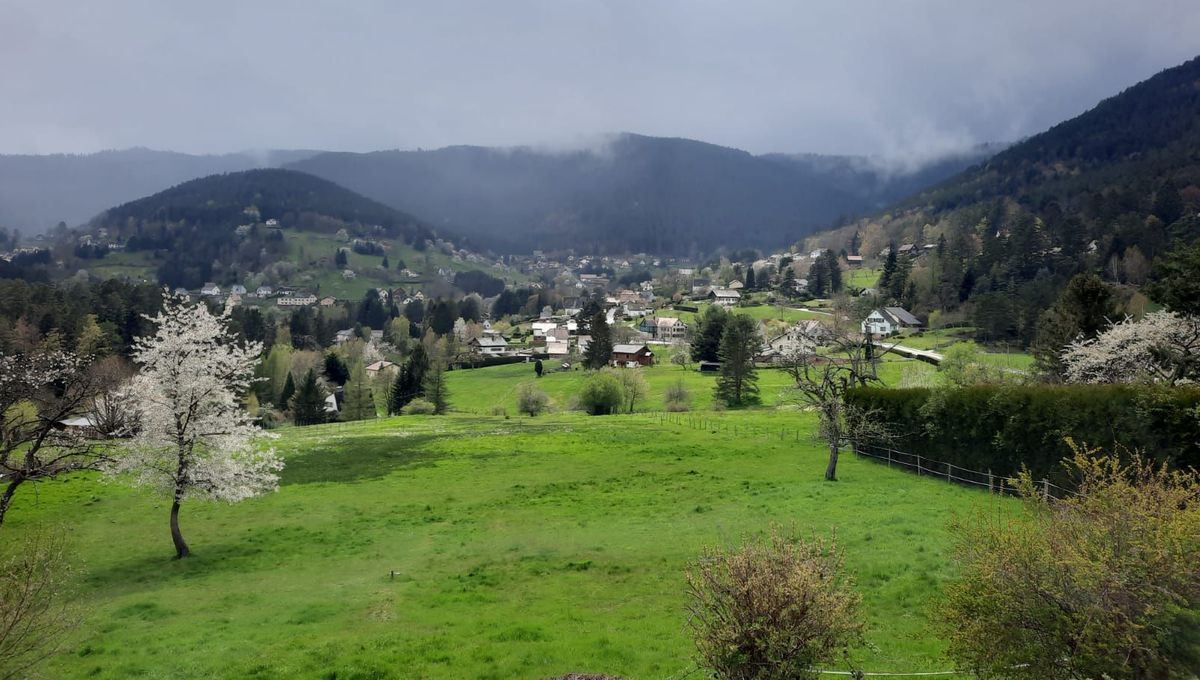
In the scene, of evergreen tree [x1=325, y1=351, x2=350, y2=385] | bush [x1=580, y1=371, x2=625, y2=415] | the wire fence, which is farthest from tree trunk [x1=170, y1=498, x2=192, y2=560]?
evergreen tree [x1=325, y1=351, x2=350, y2=385]

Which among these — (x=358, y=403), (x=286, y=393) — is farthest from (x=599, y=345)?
(x=286, y=393)

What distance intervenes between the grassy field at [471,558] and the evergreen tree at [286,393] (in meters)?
55.9

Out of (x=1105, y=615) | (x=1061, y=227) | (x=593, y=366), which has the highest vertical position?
(x=1061, y=227)

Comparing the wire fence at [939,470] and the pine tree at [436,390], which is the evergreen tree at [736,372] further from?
the pine tree at [436,390]

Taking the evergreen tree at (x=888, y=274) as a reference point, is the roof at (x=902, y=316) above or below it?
below

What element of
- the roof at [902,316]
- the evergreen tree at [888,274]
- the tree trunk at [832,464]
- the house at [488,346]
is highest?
the evergreen tree at [888,274]

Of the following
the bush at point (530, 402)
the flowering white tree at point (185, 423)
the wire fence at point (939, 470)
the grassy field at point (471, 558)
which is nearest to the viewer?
the grassy field at point (471, 558)

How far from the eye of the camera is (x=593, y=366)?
10525 centimetres

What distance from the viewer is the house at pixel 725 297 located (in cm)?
15388

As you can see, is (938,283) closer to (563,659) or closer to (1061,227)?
(1061,227)

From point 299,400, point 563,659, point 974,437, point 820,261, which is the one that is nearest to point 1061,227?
point 820,261

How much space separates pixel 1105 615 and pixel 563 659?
371 inches

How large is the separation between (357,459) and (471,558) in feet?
77.6

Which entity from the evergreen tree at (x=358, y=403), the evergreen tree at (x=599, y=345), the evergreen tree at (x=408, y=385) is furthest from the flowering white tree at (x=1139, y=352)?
the evergreen tree at (x=358, y=403)
